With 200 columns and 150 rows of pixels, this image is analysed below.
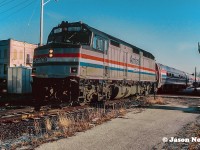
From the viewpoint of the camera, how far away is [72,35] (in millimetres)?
13961

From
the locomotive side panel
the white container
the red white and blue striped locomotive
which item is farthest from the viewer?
the white container

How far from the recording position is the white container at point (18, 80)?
23.4m

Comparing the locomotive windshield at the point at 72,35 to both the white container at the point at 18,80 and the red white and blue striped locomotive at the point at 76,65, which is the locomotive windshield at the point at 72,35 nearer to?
the red white and blue striped locomotive at the point at 76,65

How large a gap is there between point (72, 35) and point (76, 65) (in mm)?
2185

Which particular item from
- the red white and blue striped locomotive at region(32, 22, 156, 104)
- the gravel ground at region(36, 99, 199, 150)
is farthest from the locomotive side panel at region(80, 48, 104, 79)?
the gravel ground at region(36, 99, 199, 150)

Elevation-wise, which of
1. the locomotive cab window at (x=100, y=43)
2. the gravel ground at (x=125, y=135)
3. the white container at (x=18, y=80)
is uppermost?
the locomotive cab window at (x=100, y=43)

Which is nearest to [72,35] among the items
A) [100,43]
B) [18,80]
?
[100,43]

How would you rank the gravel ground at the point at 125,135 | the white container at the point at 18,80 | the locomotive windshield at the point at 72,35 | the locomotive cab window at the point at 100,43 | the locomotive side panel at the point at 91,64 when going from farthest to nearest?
the white container at the point at 18,80
the locomotive cab window at the point at 100,43
the locomotive windshield at the point at 72,35
the locomotive side panel at the point at 91,64
the gravel ground at the point at 125,135

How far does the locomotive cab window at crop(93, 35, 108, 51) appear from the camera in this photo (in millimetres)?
14052

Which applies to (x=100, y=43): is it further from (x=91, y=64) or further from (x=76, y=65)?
(x=76, y=65)

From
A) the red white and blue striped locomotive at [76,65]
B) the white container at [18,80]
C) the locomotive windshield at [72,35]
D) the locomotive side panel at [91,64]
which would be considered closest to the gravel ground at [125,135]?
the red white and blue striped locomotive at [76,65]

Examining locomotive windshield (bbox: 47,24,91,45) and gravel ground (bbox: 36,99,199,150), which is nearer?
gravel ground (bbox: 36,99,199,150)

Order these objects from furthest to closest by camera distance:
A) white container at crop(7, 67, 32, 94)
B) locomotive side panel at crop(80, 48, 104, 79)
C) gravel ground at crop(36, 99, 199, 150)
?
white container at crop(7, 67, 32, 94) < locomotive side panel at crop(80, 48, 104, 79) < gravel ground at crop(36, 99, 199, 150)

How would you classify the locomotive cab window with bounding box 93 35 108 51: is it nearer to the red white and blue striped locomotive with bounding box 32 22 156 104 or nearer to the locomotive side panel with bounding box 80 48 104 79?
the red white and blue striped locomotive with bounding box 32 22 156 104
